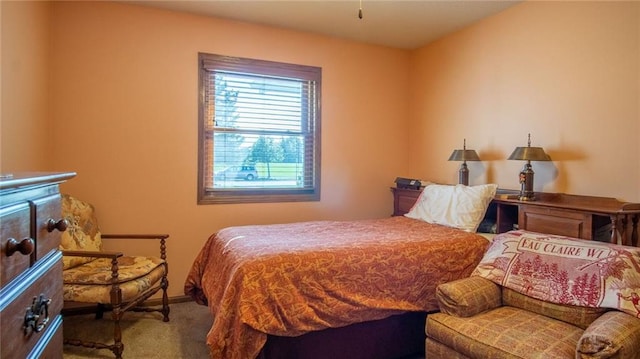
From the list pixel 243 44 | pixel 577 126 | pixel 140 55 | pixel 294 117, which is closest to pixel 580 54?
pixel 577 126

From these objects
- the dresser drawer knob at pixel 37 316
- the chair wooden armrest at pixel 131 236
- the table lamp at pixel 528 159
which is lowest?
the chair wooden armrest at pixel 131 236

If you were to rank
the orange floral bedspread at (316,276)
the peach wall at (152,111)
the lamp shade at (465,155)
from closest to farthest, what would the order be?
the orange floral bedspread at (316,276), the peach wall at (152,111), the lamp shade at (465,155)

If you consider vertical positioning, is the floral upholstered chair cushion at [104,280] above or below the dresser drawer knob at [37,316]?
below

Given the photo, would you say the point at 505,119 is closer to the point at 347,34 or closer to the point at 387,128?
the point at 387,128

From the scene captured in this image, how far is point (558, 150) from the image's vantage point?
107 inches

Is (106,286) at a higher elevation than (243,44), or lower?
lower

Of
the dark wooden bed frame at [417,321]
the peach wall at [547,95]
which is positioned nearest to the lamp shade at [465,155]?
the peach wall at [547,95]

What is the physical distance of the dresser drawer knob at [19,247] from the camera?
779 mm

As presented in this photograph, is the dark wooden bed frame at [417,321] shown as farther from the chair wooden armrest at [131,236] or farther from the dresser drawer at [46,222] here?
the chair wooden armrest at [131,236]

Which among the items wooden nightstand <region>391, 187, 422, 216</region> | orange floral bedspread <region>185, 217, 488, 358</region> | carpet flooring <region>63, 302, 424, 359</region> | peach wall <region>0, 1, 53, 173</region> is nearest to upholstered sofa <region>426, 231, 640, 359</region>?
orange floral bedspread <region>185, 217, 488, 358</region>

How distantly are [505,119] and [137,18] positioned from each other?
10.8 ft

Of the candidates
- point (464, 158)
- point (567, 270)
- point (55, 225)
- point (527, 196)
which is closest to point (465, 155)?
point (464, 158)

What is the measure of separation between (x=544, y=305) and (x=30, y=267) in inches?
85.4

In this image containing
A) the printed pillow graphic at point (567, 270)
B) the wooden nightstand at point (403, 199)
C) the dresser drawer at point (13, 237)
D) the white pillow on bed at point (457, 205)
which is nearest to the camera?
the dresser drawer at point (13, 237)
